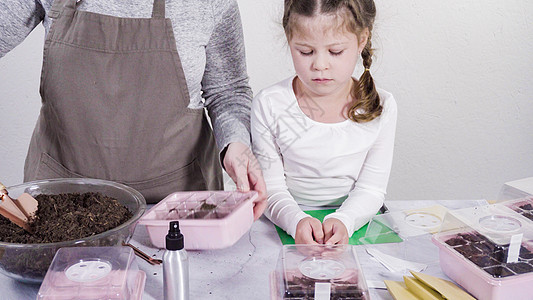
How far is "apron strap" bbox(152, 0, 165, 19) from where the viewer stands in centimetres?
137

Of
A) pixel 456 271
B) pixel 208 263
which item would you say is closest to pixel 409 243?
pixel 456 271

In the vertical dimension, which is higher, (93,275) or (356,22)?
(356,22)

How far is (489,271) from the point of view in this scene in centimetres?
95

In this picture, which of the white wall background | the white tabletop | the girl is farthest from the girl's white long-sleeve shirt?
the white wall background

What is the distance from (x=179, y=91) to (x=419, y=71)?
1.54 meters

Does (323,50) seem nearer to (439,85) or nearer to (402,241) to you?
(402,241)

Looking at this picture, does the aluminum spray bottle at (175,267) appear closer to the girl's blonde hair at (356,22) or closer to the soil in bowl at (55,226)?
the soil in bowl at (55,226)

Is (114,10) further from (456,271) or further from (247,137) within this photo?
(456,271)

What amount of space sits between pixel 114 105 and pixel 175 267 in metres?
0.60

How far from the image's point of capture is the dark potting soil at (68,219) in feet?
3.25

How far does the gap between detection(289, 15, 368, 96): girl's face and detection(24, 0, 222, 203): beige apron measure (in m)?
0.32

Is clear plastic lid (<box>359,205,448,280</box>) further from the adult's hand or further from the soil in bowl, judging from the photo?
the soil in bowl

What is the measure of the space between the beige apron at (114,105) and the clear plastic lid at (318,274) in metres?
0.56

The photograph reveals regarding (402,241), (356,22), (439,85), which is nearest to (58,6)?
(356,22)
